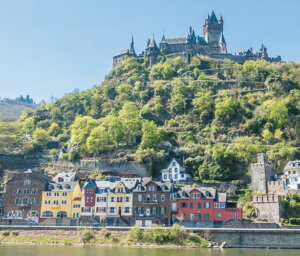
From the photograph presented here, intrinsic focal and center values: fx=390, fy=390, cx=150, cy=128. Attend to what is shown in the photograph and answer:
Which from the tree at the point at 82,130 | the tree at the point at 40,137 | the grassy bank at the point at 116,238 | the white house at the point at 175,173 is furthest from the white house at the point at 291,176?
the tree at the point at 40,137

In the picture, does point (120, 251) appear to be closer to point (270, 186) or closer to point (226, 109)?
point (270, 186)

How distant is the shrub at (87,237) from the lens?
47.8 m

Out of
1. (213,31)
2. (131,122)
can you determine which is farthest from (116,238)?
(213,31)

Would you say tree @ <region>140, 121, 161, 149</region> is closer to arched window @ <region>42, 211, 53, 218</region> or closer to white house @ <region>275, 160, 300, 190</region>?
arched window @ <region>42, 211, 53, 218</region>

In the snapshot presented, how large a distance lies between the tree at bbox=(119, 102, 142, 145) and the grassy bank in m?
32.4

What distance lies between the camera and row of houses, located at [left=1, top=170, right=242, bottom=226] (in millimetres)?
54938

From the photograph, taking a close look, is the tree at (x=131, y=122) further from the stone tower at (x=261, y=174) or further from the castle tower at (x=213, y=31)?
the castle tower at (x=213, y=31)

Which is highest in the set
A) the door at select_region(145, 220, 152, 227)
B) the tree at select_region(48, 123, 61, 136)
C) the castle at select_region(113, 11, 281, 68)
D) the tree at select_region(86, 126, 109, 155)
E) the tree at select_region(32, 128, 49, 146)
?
the castle at select_region(113, 11, 281, 68)

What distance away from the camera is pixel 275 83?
9050 centimetres

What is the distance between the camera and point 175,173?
6856 cm

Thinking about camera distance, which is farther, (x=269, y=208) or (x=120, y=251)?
(x=269, y=208)

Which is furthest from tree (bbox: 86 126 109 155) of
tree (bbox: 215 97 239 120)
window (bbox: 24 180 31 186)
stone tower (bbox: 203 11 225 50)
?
stone tower (bbox: 203 11 225 50)

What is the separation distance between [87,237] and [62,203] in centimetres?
1190

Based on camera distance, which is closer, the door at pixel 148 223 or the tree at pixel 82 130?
the door at pixel 148 223
